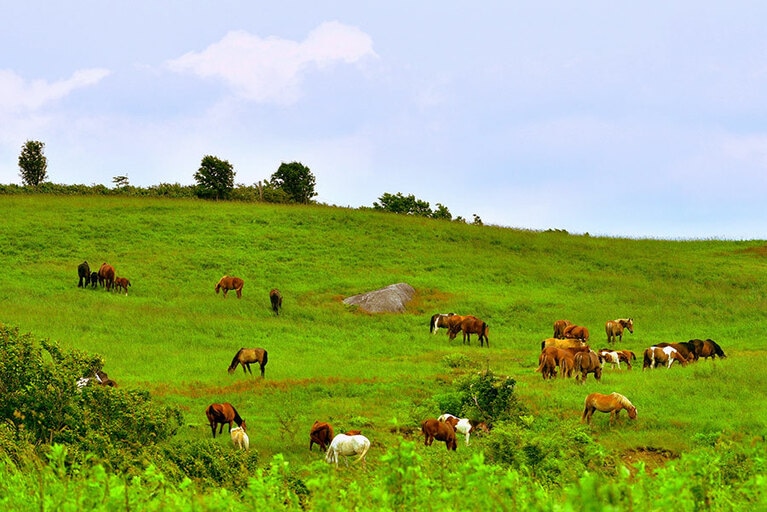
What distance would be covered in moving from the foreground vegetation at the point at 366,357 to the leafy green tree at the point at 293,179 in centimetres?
2751

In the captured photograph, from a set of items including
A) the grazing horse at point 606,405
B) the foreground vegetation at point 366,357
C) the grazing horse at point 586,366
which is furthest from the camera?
the grazing horse at point 586,366

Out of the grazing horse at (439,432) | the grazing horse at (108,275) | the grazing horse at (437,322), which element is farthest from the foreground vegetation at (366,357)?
the grazing horse at (108,275)

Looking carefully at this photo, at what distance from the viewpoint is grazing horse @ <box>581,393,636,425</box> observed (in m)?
22.3

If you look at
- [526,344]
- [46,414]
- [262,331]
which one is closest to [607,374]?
[526,344]

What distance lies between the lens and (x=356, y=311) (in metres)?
46.1

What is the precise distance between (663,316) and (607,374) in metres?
20.0

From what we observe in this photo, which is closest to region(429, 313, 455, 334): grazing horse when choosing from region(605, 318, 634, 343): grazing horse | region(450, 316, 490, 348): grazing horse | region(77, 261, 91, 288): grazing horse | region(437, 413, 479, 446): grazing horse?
region(450, 316, 490, 348): grazing horse

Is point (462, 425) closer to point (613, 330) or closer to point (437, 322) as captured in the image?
point (437, 322)

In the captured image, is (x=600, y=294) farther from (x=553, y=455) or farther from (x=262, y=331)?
(x=553, y=455)

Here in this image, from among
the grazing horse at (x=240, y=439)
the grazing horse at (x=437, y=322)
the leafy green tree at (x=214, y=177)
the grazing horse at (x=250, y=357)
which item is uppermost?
the leafy green tree at (x=214, y=177)

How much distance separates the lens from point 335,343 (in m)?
38.3

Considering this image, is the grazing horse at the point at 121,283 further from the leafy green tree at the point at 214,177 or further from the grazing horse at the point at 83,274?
the leafy green tree at the point at 214,177

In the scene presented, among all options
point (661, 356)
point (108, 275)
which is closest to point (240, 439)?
point (661, 356)

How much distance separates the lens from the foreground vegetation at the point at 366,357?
8.07 m
